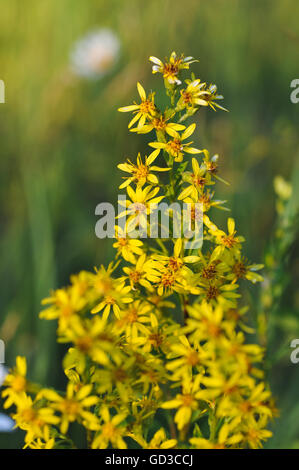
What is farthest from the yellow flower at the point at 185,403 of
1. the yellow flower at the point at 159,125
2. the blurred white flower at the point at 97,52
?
the blurred white flower at the point at 97,52

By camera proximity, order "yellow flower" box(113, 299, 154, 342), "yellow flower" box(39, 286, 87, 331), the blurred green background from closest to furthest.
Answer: "yellow flower" box(39, 286, 87, 331)
"yellow flower" box(113, 299, 154, 342)
the blurred green background

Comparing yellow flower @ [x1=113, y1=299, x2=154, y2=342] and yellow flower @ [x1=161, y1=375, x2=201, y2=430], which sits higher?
yellow flower @ [x1=113, y1=299, x2=154, y2=342]

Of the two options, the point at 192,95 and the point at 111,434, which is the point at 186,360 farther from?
the point at 192,95

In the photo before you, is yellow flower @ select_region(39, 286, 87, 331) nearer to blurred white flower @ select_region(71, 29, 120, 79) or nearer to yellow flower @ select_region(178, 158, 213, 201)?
yellow flower @ select_region(178, 158, 213, 201)

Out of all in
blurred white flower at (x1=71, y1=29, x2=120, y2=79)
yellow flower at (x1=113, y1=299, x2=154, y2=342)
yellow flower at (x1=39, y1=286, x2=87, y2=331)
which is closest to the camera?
yellow flower at (x1=39, y1=286, x2=87, y2=331)

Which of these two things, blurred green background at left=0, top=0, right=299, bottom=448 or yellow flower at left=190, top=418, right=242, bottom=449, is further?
blurred green background at left=0, top=0, right=299, bottom=448

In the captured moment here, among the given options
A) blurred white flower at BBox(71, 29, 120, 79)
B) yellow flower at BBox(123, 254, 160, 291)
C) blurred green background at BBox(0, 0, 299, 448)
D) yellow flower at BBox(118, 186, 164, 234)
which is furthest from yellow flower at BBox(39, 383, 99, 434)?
blurred white flower at BBox(71, 29, 120, 79)

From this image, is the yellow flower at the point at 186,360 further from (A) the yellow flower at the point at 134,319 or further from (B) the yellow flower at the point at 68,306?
(B) the yellow flower at the point at 68,306

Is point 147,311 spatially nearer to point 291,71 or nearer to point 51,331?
point 51,331
